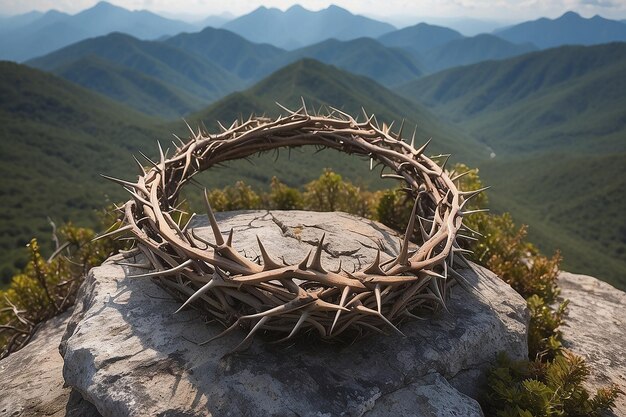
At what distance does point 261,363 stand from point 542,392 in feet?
5.50

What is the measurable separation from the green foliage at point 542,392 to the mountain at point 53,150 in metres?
50.1

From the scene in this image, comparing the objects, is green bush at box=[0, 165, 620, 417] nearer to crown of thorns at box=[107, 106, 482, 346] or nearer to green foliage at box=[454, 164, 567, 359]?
green foliage at box=[454, 164, 567, 359]

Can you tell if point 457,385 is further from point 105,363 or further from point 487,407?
point 105,363

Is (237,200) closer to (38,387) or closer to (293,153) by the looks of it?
(38,387)

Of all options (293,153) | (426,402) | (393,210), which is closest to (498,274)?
(393,210)

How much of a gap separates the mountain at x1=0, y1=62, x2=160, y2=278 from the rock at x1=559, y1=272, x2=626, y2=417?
49121 millimetres

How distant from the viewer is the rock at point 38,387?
284cm

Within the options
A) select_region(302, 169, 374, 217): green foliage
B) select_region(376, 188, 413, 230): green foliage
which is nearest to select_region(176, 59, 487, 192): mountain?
select_region(302, 169, 374, 217): green foliage

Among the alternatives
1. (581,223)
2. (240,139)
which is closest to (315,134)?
(240,139)

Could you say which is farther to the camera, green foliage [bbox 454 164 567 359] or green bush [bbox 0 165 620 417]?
green foliage [bbox 454 164 567 359]

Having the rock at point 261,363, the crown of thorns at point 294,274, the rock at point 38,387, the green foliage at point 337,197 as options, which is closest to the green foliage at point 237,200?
the green foliage at point 337,197

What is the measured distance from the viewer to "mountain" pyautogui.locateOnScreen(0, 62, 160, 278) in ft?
253

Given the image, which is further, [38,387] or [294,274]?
[38,387]

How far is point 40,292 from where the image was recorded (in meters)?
5.10
